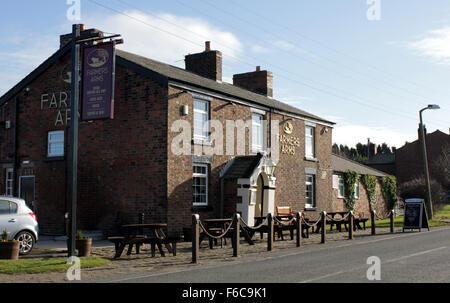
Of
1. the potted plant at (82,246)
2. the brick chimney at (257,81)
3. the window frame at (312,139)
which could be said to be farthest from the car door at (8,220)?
the brick chimney at (257,81)

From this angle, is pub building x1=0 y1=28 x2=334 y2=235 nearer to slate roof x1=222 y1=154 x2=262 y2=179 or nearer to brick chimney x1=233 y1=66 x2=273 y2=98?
slate roof x1=222 y1=154 x2=262 y2=179

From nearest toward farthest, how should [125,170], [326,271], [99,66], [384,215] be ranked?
[326,271] → [99,66] → [125,170] → [384,215]

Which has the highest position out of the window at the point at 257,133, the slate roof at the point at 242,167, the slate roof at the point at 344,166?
the window at the point at 257,133

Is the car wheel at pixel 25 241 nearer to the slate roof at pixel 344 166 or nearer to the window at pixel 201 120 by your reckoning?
the window at pixel 201 120

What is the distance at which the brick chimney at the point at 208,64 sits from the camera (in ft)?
85.1

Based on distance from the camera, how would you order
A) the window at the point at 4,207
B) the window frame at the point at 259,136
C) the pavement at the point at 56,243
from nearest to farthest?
1. the window at the point at 4,207
2. the pavement at the point at 56,243
3. the window frame at the point at 259,136

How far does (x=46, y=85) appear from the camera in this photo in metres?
22.0

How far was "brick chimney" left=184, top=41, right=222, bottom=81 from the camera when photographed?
25953mm

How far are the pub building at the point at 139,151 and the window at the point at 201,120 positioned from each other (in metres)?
0.04

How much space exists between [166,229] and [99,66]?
6.73 meters

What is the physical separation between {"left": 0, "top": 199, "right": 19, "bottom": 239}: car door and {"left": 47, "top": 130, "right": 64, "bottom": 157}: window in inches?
279

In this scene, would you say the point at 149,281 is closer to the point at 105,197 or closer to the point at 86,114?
the point at 86,114

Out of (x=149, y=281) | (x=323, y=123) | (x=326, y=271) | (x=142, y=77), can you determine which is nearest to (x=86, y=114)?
(x=142, y=77)

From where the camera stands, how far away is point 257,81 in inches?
1189
